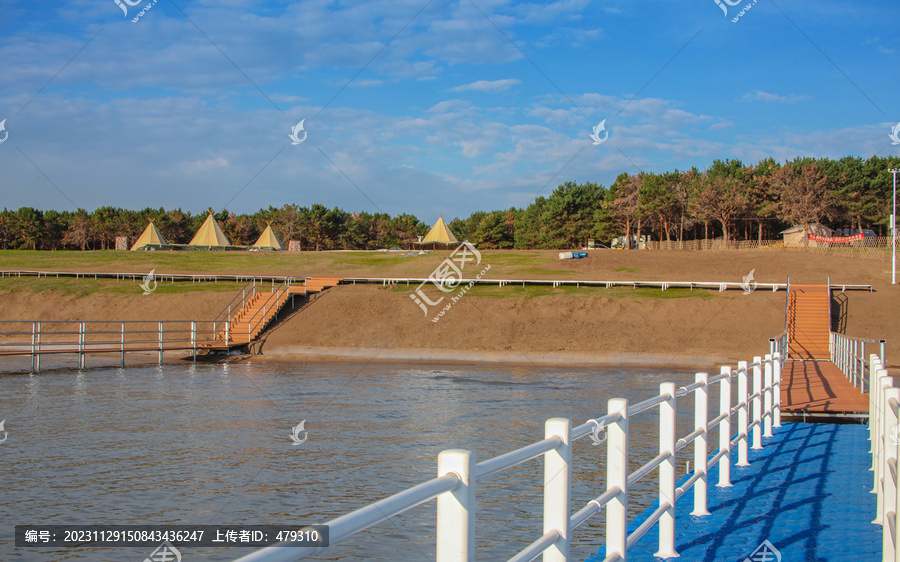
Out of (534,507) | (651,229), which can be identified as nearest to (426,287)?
(534,507)

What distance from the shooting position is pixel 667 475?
6.84m

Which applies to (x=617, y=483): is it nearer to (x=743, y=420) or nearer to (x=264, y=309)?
(x=743, y=420)

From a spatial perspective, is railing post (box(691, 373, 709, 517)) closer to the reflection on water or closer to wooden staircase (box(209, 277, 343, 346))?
the reflection on water

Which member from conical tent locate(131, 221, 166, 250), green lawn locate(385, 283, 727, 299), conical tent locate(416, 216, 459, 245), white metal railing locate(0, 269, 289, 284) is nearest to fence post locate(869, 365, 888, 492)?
green lawn locate(385, 283, 727, 299)

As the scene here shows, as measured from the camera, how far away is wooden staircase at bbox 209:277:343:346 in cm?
3884

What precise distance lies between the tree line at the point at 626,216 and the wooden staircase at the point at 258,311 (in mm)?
51439

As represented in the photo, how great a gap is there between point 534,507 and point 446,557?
25.3 feet

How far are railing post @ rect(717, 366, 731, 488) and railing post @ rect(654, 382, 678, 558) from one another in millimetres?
2516

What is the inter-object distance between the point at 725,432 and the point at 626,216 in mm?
87559

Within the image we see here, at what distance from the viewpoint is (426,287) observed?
49.0 m

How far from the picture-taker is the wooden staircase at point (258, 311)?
38.8 m

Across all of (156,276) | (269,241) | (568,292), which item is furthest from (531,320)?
(269,241)

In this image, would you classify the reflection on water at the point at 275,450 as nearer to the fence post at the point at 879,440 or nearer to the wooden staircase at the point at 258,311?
the fence post at the point at 879,440

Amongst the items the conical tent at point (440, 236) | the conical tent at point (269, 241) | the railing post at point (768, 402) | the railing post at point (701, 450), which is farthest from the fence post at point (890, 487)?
the conical tent at point (269, 241)
